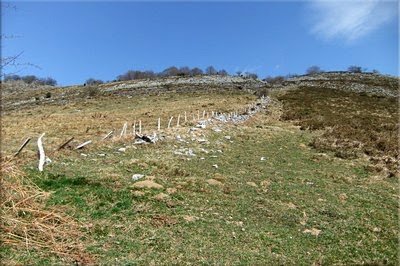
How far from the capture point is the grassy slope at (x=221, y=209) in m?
9.29

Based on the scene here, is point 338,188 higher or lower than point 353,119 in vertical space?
lower

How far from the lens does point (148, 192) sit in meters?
12.8

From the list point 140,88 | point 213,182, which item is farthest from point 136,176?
point 140,88

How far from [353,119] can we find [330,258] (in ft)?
98.4

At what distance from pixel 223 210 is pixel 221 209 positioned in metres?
0.09

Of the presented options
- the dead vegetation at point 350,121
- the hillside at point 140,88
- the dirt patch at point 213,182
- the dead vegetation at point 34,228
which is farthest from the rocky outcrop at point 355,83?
the dead vegetation at point 34,228

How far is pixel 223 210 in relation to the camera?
12.2 metres

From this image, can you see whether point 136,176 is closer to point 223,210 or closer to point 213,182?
point 213,182

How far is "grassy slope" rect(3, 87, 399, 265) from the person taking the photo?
9289 mm

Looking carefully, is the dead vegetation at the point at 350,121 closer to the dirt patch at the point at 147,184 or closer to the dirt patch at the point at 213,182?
the dirt patch at the point at 213,182

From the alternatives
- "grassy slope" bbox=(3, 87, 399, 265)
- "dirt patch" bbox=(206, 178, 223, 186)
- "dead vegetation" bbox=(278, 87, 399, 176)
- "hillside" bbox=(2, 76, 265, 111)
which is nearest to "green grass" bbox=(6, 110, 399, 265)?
"grassy slope" bbox=(3, 87, 399, 265)

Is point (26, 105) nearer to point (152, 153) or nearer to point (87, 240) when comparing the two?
point (152, 153)

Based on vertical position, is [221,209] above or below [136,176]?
below

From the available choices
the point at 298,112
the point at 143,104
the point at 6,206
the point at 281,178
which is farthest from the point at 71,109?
the point at 6,206
